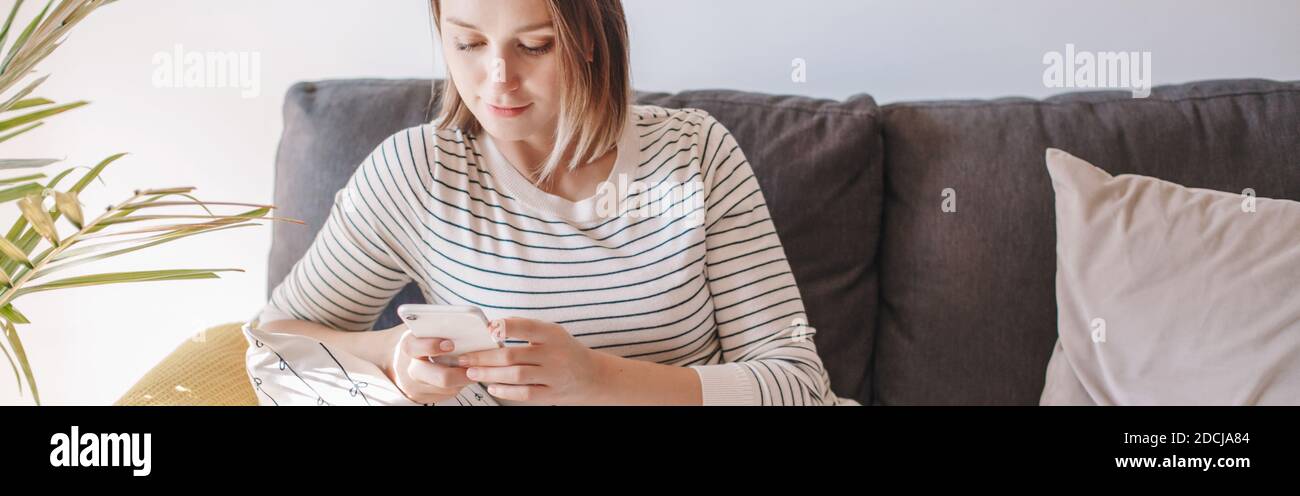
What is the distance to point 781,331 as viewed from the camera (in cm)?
114

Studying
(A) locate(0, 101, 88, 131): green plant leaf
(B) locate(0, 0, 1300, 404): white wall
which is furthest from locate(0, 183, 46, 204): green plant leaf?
(B) locate(0, 0, 1300, 404): white wall

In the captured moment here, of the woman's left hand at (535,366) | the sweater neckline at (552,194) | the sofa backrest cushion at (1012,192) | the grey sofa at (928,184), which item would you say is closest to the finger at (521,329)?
the woman's left hand at (535,366)

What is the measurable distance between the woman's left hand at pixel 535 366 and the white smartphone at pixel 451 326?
0.5 inches

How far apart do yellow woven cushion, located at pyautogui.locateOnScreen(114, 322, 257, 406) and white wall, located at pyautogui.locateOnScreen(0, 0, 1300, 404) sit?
457 mm

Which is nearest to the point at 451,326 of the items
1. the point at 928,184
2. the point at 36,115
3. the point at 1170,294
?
the point at 36,115

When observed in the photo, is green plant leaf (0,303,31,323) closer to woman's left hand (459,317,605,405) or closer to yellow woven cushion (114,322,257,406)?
yellow woven cushion (114,322,257,406)

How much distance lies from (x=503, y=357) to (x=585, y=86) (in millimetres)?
339

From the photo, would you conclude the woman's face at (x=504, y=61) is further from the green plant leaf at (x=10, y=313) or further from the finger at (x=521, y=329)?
the green plant leaf at (x=10, y=313)

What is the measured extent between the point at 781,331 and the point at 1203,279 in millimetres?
504

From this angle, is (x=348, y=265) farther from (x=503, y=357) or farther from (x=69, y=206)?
(x=69, y=206)
